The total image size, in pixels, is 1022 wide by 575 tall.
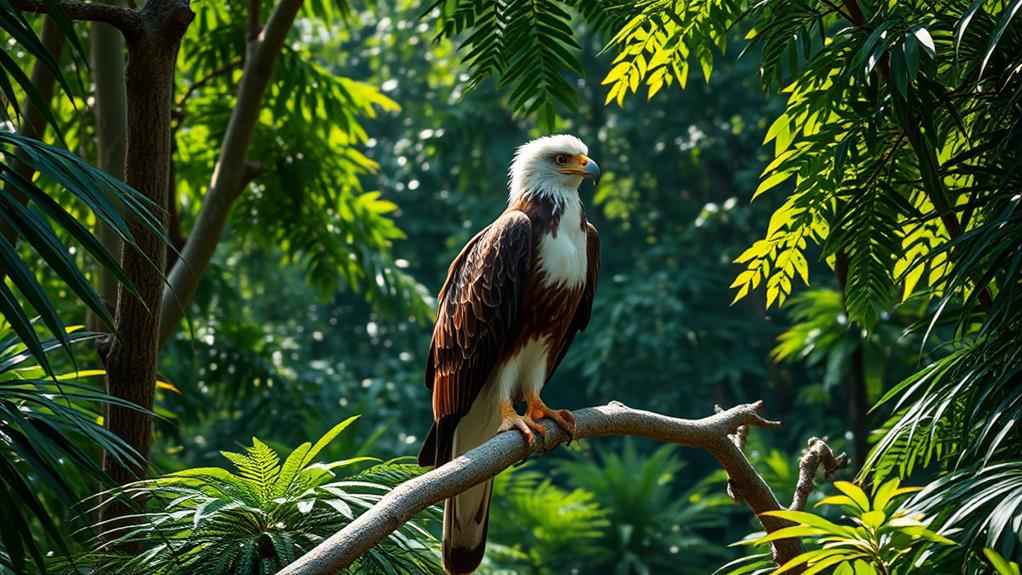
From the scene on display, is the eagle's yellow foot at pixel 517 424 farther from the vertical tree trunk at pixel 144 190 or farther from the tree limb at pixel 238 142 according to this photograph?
the tree limb at pixel 238 142

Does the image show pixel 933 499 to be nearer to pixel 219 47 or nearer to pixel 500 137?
pixel 219 47

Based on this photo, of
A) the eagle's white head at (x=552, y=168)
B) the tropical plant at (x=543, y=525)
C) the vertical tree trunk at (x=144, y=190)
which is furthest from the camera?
the tropical plant at (x=543, y=525)

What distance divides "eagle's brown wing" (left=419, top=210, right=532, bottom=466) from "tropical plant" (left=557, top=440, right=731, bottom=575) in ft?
24.6

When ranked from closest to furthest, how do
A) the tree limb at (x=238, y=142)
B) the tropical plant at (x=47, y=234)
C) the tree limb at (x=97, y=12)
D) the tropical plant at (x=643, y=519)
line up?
the tropical plant at (x=47, y=234) < the tree limb at (x=97, y=12) < the tree limb at (x=238, y=142) < the tropical plant at (x=643, y=519)

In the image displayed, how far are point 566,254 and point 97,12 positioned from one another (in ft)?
4.81

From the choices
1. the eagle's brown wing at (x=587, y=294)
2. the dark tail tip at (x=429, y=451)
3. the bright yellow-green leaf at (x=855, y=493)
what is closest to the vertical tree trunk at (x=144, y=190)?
the dark tail tip at (x=429, y=451)

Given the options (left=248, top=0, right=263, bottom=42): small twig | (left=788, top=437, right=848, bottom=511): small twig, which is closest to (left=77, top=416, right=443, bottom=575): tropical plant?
(left=788, top=437, right=848, bottom=511): small twig

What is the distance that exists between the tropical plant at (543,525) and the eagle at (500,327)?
6.79 metres

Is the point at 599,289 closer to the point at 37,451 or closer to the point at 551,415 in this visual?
the point at 551,415

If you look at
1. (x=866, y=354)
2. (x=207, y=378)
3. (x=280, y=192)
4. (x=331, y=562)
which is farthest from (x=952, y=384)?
(x=207, y=378)

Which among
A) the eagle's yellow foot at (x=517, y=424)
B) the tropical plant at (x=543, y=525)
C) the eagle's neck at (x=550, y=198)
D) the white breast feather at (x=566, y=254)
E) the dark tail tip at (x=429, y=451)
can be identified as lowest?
the tropical plant at (x=543, y=525)

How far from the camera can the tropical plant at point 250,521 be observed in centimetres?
265

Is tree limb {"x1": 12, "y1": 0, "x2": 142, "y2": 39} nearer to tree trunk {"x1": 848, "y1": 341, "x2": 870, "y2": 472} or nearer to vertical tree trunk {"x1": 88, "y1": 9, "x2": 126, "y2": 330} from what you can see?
vertical tree trunk {"x1": 88, "y1": 9, "x2": 126, "y2": 330}

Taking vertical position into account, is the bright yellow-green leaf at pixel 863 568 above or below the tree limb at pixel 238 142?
below
